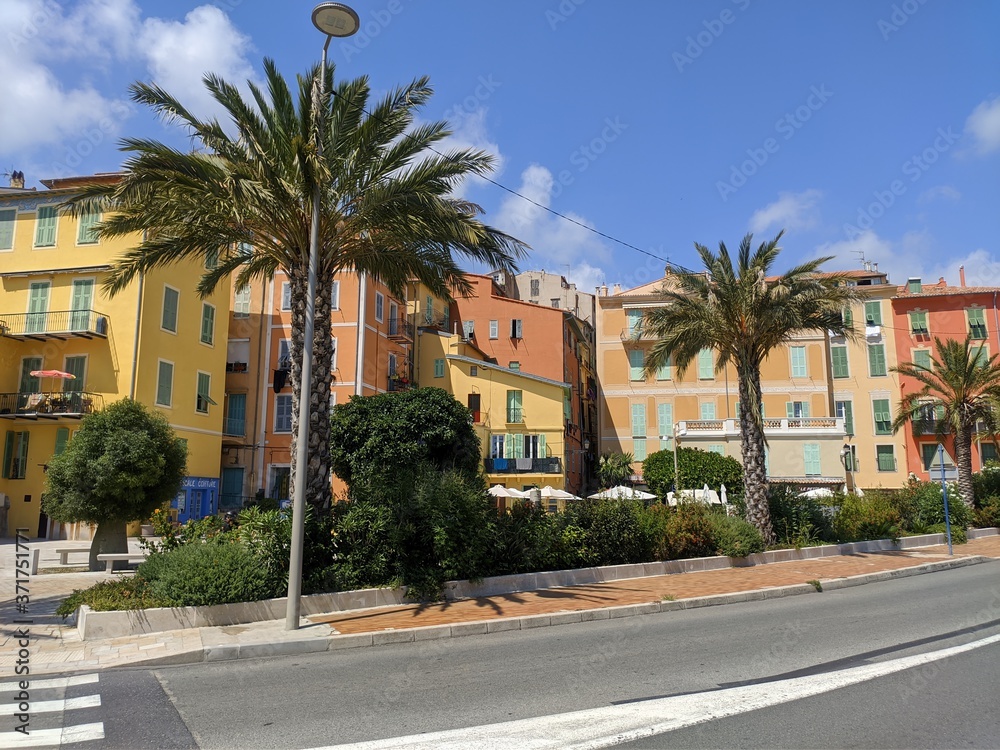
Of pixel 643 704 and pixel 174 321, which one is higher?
pixel 174 321

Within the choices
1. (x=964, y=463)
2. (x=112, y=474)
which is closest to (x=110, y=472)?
(x=112, y=474)

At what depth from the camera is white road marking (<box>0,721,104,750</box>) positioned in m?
5.33

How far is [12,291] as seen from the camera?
30.3 metres

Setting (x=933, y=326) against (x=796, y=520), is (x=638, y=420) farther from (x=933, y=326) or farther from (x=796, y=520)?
(x=796, y=520)

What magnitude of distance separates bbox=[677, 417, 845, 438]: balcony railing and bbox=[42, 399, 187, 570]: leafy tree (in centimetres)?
3472

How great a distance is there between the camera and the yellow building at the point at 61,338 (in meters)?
28.7

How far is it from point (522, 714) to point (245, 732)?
2.22 m

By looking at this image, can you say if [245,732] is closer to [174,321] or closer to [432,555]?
[432,555]

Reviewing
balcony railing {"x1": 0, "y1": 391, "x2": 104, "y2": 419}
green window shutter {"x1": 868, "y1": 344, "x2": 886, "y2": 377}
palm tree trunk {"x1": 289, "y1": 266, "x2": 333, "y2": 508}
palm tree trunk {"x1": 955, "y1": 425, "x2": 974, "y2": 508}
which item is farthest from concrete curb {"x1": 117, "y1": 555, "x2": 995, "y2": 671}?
green window shutter {"x1": 868, "y1": 344, "x2": 886, "y2": 377}

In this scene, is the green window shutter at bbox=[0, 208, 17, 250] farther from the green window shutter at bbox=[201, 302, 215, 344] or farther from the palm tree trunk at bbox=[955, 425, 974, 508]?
the palm tree trunk at bbox=[955, 425, 974, 508]

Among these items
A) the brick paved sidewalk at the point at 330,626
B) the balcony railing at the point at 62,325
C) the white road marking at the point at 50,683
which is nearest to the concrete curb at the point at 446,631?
the brick paved sidewalk at the point at 330,626

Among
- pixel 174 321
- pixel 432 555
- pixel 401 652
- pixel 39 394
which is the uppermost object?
pixel 174 321

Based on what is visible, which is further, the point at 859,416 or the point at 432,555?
the point at 859,416

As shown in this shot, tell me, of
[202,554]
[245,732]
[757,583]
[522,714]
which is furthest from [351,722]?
[757,583]
